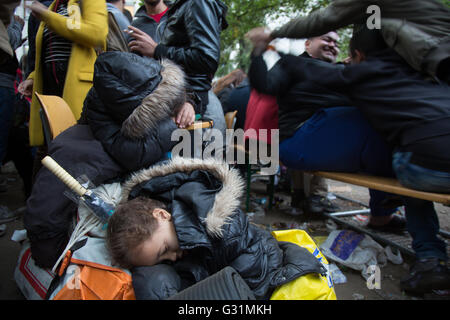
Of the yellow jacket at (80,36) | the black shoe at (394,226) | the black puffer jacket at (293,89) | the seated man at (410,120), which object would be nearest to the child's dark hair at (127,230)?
the yellow jacket at (80,36)

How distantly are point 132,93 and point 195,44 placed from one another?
740 millimetres

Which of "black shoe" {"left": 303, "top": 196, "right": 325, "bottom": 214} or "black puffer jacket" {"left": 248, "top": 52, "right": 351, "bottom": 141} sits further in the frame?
"black shoe" {"left": 303, "top": 196, "right": 325, "bottom": 214}

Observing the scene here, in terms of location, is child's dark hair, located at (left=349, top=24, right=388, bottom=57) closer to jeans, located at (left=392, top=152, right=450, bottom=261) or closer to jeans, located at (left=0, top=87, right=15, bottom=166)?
jeans, located at (left=392, top=152, right=450, bottom=261)

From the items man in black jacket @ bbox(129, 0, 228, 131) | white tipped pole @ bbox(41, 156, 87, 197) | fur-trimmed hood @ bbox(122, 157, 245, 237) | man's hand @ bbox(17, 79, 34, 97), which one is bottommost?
fur-trimmed hood @ bbox(122, 157, 245, 237)

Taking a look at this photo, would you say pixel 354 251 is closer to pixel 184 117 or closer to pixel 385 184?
pixel 385 184

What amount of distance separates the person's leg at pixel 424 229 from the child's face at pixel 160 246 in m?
1.36

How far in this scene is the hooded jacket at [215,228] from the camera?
1.36m

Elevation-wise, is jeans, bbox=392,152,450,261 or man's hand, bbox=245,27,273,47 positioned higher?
man's hand, bbox=245,27,273,47

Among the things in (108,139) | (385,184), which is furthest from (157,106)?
(385,184)

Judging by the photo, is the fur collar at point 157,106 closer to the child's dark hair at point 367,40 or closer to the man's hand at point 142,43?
the man's hand at point 142,43

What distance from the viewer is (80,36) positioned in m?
2.11

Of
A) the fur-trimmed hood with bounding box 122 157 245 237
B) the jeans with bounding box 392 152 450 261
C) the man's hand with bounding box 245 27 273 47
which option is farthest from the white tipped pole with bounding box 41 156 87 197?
the jeans with bounding box 392 152 450 261

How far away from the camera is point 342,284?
200cm

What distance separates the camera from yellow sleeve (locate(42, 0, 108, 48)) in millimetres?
2070
